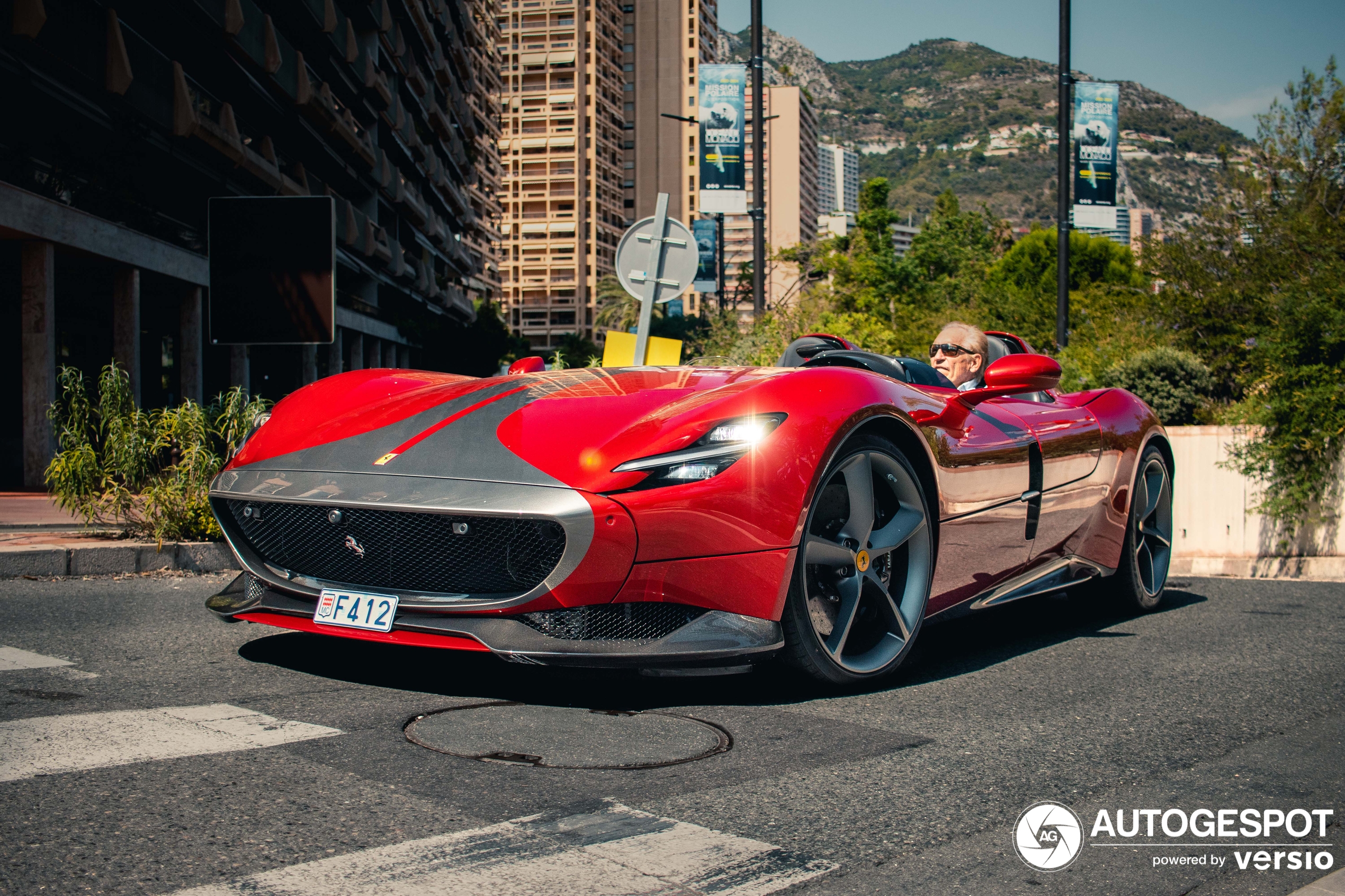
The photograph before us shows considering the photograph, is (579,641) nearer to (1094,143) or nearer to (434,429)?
(434,429)

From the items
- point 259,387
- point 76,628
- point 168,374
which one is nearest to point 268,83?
point 168,374

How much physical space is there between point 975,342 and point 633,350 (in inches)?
141

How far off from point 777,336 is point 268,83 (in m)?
14.6

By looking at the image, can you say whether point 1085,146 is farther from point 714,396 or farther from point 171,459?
point 714,396

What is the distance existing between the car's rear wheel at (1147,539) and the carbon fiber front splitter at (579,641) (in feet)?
9.72

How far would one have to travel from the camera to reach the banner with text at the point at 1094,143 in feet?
57.5

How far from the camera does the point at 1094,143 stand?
58.1ft

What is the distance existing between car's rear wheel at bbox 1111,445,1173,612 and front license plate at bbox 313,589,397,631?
148 inches

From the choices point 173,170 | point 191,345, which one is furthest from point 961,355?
point 173,170

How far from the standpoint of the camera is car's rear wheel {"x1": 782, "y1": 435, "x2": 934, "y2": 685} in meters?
3.47

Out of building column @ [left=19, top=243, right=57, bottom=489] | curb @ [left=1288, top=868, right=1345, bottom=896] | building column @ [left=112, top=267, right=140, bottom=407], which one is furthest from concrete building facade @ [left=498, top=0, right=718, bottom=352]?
curb @ [left=1288, top=868, right=1345, bottom=896]

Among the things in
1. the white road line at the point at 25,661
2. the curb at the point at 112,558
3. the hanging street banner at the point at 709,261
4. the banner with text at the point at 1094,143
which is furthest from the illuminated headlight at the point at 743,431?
the hanging street banner at the point at 709,261

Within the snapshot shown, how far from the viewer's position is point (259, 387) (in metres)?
32.8

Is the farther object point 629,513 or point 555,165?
point 555,165
